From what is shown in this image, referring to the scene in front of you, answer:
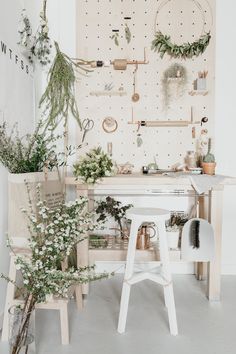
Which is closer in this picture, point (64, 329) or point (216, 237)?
point (64, 329)

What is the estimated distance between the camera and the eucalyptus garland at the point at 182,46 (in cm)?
300

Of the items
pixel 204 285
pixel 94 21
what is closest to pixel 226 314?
pixel 204 285

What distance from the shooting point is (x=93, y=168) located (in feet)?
8.17

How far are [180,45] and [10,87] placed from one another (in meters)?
1.55

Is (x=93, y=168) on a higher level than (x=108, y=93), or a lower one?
lower

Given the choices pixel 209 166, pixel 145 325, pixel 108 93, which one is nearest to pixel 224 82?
pixel 209 166

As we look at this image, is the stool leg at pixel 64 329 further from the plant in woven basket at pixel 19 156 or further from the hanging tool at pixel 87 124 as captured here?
the hanging tool at pixel 87 124

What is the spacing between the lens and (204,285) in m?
2.93

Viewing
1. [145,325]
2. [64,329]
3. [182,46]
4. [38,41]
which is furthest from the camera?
[182,46]

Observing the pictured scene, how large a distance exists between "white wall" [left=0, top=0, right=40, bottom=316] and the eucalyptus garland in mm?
1107

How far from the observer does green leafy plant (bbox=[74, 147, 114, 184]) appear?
2.49 metres

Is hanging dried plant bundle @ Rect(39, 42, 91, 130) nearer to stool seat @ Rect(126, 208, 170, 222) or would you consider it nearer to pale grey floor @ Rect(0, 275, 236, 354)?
stool seat @ Rect(126, 208, 170, 222)

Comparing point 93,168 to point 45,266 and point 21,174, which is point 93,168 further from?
point 45,266

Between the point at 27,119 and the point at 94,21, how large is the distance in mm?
1095
